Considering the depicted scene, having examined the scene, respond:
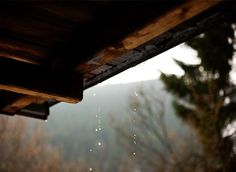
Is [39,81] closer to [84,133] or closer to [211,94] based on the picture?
[211,94]

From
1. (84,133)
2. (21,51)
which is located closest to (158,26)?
(21,51)

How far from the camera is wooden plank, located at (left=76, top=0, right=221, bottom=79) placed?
1.86 meters

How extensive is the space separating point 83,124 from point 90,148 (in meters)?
11.0

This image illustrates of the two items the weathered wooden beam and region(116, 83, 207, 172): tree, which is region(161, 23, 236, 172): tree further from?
the weathered wooden beam

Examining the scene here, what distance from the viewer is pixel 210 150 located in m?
11.4

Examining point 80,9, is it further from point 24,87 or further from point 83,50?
point 24,87

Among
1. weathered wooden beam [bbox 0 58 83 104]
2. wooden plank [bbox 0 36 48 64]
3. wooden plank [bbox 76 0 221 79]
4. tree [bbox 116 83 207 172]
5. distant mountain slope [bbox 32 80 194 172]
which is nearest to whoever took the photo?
wooden plank [bbox 76 0 221 79]

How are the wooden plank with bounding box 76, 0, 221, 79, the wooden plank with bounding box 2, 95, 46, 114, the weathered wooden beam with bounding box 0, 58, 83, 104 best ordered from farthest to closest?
the wooden plank with bounding box 2, 95, 46, 114
the weathered wooden beam with bounding box 0, 58, 83, 104
the wooden plank with bounding box 76, 0, 221, 79

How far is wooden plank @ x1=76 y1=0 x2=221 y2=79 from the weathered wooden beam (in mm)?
544

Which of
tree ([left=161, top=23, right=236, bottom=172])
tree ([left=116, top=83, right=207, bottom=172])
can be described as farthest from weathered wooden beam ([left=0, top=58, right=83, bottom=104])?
tree ([left=116, top=83, right=207, bottom=172])

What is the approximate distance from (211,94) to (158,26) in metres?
10.6

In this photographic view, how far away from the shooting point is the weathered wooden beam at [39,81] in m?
2.93

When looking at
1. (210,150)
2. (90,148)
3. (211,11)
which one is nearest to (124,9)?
(211,11)

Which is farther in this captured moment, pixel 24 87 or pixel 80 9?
pixel 24 87
